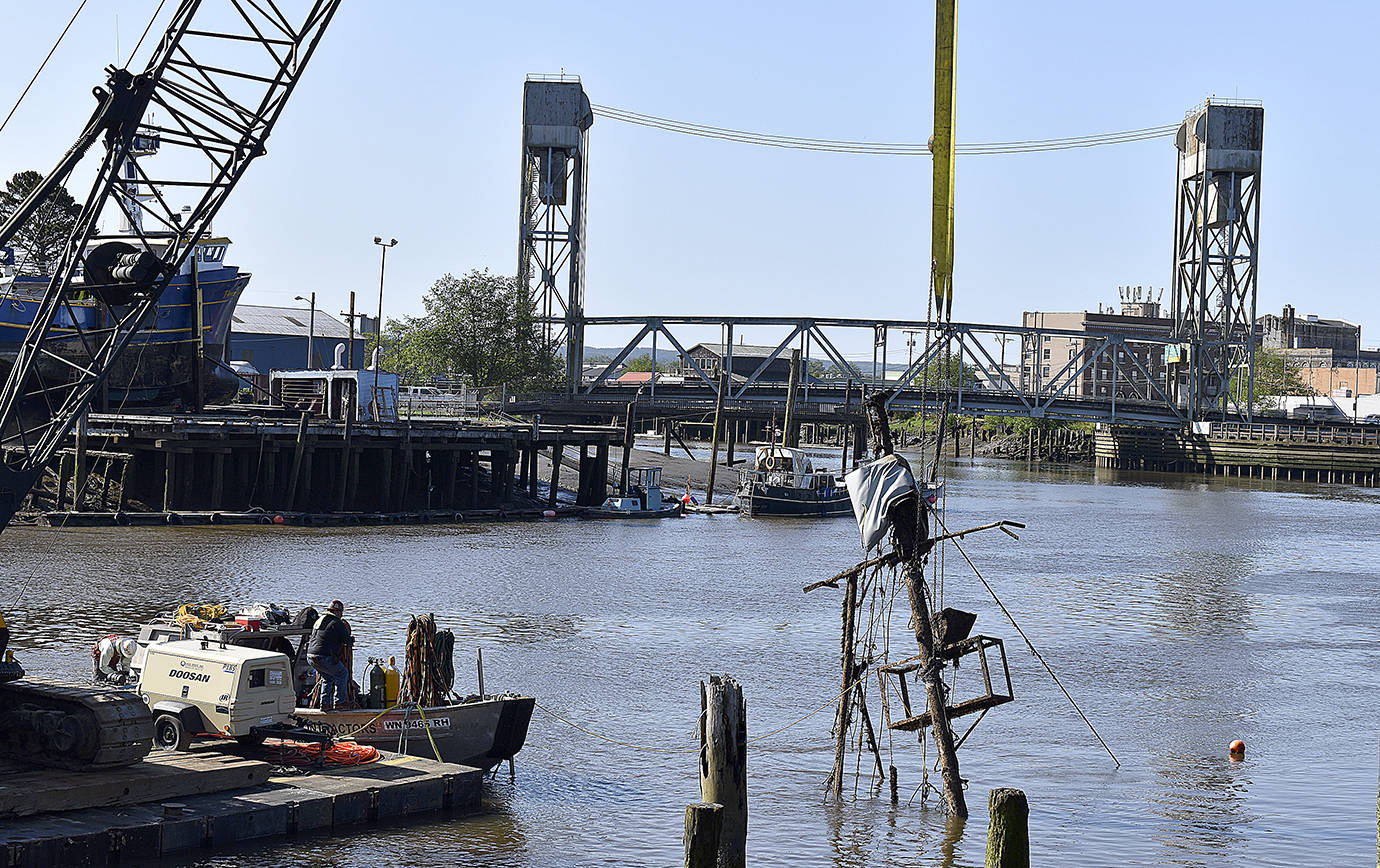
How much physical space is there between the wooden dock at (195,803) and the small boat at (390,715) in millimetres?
783

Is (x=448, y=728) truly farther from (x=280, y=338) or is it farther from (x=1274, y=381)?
(x=1274, y=381)

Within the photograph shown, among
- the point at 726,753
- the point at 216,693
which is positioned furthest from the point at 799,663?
the point at 726,753

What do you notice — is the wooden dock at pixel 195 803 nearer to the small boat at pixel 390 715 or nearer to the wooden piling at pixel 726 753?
Answer: the small boat at pixel 390 715

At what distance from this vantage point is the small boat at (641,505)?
2576 inches

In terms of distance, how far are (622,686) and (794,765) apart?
614cm

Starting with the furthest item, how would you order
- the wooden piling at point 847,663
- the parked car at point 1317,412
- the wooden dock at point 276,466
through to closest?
the parked car at point 1317,412 < the wooden dock at point 276,466 < the wooden piling at point 847,663

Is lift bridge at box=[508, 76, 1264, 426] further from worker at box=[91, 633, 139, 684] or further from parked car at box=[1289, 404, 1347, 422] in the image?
worker at box=[91, 633, 139, 684]

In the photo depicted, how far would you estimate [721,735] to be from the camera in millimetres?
15930

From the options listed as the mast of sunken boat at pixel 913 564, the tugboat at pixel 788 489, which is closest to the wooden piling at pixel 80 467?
the tugboat at pixel 788 489

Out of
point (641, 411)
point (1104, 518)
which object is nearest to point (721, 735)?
point (1104, 518)

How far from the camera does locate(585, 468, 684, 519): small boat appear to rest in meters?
65.4

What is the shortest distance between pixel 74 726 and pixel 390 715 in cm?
444

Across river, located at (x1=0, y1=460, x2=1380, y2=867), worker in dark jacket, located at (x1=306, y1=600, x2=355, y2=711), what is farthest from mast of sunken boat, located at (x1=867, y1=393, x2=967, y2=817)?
worker in dark jacket, located at (x1=306, y1=600, x2=355, y2=711)

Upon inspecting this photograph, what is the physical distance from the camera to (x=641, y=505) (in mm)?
66625
